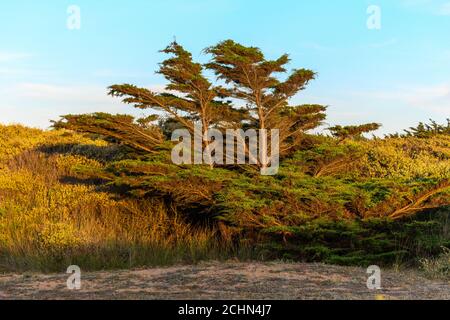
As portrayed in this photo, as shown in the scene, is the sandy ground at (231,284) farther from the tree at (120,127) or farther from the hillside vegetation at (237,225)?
the tree at (120,127)

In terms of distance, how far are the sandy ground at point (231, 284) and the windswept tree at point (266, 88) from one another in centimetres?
458

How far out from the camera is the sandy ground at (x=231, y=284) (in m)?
7.14

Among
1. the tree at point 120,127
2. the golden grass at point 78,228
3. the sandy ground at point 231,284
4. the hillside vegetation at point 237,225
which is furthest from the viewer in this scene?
the tree at point 120,127

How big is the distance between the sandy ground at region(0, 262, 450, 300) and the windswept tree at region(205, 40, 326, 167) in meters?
4.58

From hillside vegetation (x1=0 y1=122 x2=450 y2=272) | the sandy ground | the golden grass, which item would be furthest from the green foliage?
the sandy ground

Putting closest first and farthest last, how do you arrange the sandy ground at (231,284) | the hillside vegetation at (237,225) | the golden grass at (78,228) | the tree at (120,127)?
the sandy ground at (231,284), the golden grass at (78,228), the hillside vegetation at (237,225), the tree at (120,127)

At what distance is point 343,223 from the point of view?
11398 mm

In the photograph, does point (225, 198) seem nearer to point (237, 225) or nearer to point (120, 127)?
point (237, 225)

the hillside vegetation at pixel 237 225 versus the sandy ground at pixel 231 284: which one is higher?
the hillside vegetation at pixel 237 225

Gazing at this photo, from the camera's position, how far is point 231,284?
777 centimetres

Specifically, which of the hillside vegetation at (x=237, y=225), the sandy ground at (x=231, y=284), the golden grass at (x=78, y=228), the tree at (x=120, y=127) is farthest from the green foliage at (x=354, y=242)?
the tree at (x=120, y=127)

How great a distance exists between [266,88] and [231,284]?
619cm

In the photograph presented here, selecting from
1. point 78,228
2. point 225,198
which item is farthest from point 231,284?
point 78,228
